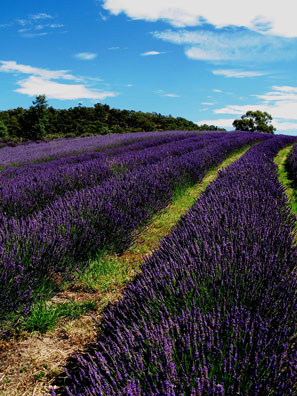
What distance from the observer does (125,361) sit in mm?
1228

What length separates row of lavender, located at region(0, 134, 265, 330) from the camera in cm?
209

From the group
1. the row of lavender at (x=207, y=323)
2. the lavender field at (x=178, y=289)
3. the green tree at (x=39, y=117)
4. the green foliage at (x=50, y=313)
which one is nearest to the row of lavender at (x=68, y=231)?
the lavender field at (x=178, y=289)

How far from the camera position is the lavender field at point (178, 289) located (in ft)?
3.64

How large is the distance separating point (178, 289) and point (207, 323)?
11.8 inches

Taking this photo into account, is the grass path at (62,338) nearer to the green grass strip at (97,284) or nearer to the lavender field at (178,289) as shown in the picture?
the green grass strip at (97,284)

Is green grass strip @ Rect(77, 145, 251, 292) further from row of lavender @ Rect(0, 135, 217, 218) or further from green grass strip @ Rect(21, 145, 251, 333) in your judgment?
row of lavender @ Rect(0, 135, 217, 218)

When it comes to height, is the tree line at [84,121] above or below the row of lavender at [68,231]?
above

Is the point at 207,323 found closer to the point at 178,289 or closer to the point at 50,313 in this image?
the point at 178,289

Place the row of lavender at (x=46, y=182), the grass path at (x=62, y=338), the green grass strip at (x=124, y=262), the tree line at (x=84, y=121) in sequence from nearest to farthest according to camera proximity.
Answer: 1. the grass path at (x=62, y=338)
2. the green grass strip at (x=124, y=262)
3. the row of lavender at (x=46, y=182)
4. the tree line at (x=84, y=121)

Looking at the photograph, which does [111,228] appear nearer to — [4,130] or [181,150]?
[181,150]

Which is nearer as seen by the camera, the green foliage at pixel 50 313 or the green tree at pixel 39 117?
the green foliage at pixel 50 313

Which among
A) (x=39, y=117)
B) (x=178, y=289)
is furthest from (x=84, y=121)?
(x=178, y=289)

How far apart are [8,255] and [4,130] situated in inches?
1337

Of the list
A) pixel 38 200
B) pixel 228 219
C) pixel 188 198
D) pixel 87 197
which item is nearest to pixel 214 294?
pixel 228 219
